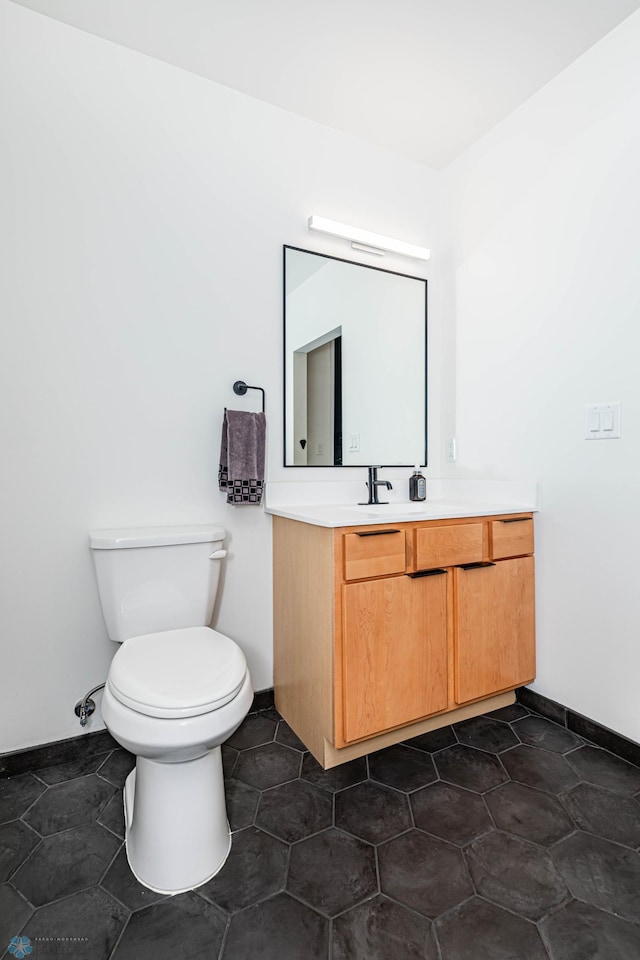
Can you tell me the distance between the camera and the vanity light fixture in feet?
6.64

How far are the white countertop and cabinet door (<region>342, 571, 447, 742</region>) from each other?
0.67 feet

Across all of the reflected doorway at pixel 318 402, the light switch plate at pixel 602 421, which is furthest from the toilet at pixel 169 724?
the light switch plate at pixel 602 421

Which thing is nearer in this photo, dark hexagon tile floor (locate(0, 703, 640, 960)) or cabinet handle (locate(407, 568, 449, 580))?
dark hexagon tile floor (locate(0, 703, 640, 960))

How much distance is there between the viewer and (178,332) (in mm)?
1772

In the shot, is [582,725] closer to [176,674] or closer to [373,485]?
[373,485]

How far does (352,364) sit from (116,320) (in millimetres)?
991

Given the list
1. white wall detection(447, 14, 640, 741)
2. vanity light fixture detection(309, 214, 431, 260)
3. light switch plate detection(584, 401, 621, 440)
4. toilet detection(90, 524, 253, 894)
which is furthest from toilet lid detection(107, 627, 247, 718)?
vanity light fixture detection(309, 214, 431, 260)

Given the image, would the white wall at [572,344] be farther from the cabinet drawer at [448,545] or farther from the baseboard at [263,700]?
the baseboard at [263,700]

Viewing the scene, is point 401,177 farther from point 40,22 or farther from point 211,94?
point 40,22

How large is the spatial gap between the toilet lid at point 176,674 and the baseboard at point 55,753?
48 centimetres

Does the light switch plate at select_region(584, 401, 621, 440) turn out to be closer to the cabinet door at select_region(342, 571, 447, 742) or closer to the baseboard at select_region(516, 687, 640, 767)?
Result: the cabinet door at select_region(342, 571, 447, 742)

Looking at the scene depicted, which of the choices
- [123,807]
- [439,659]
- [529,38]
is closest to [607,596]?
[439,659]

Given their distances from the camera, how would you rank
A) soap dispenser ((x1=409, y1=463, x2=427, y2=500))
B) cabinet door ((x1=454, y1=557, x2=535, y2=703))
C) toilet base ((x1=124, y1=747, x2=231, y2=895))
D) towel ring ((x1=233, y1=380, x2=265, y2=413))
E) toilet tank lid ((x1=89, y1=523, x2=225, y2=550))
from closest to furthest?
1. toilet base ((x1=124, y1=747, x2=231, y2=895))
2. toilet tank lid ((x1=89, y1=523, x2=225, y2=550))
3. cabinet door ((x1=454, y1=557, x2=535, y2=703))
4. towel ring ((x1=233, y1=380, x2=265, y2=413))
5. soap dispenser ((x1=409, y1=463, x2=427, y2=500))

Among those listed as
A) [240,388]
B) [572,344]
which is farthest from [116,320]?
[572,344]
